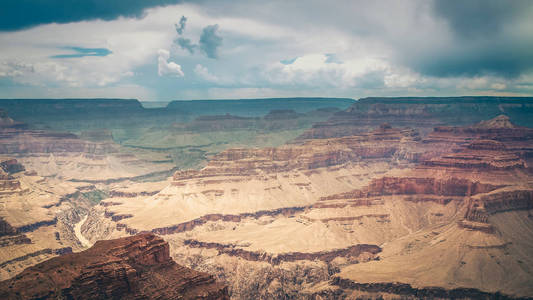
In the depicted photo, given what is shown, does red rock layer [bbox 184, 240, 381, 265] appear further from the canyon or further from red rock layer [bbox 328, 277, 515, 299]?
red rock layer [bbox 328, 277, 515, 299]

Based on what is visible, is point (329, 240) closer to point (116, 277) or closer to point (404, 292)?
point (404, 292)

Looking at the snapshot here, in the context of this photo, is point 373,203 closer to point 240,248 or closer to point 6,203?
point 240,248

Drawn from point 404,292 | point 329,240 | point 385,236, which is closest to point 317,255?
point 329,240

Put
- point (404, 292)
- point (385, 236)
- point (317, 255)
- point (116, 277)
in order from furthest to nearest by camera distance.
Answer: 1. point (385, 236)
2. point (317, 255)
3. point (404, 292)
4. point (116, 277)

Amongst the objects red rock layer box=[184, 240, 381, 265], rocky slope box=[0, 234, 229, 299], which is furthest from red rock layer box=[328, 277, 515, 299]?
rocky slope box=[0, 234, 229, 299]

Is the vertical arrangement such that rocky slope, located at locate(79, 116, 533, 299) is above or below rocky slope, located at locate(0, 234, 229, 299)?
below

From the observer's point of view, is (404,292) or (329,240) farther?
(329,240)

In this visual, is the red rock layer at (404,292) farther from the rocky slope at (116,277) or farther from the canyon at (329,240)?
the rocky slope at (116,277)

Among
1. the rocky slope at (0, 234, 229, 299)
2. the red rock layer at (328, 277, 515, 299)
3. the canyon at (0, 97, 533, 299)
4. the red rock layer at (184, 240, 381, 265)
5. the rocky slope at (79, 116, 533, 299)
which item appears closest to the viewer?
the rocky slope at (0, 234, 229, 299)
